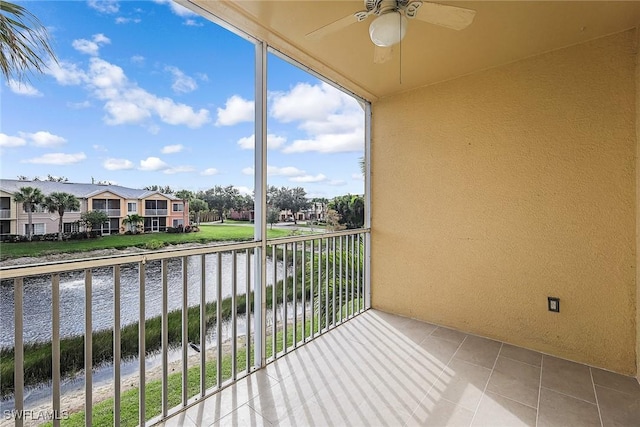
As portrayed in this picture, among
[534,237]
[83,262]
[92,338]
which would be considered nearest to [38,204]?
[83,262]

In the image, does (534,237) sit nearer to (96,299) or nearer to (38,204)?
(96,299)

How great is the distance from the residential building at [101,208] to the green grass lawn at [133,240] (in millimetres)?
46

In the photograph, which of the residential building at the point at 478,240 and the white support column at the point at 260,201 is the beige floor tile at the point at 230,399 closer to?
the residential building at the point at 478,240

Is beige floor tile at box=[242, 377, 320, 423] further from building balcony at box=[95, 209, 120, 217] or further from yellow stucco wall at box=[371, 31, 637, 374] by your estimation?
yellow stucco wall at box=[371, 31, 637, 374]

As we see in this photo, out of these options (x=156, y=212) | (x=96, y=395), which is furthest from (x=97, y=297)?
(x=96, y=395)

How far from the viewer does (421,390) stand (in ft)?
6.18

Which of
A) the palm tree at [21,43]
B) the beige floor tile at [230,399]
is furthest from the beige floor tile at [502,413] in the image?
the palm tree at [21,43]

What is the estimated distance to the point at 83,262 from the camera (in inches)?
53.9

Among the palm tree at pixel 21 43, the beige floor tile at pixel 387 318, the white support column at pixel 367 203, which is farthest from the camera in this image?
the white support column at pixel 367 203

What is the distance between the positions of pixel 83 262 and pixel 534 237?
9.76 ft

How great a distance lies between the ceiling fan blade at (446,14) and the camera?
1423 millimetres

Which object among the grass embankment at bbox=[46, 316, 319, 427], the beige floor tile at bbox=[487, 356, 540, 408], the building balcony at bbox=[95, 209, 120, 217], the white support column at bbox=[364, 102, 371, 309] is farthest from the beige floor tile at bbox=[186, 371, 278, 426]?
the white support column at bbox=[364, 102, 371, 309]

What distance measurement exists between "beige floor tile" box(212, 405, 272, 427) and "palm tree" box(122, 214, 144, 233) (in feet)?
3.71

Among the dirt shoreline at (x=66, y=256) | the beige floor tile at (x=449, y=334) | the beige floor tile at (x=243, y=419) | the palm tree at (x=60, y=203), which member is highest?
the palm tree at (x=60, y=203)
